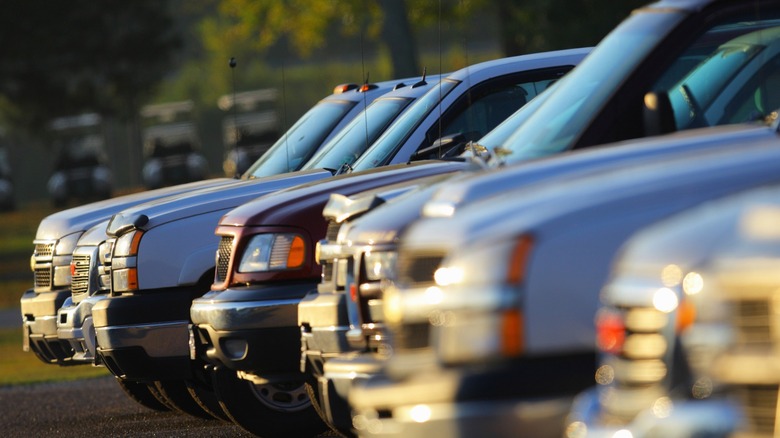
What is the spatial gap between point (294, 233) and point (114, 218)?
231 centimetres

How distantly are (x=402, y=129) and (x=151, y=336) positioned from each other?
1869 mm

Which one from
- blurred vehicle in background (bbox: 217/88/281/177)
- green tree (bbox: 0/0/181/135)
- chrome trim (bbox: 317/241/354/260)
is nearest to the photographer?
chrome trim (bbox: 317/241/354/260)

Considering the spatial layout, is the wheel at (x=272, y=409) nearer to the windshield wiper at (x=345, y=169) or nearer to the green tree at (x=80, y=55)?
the windshield wiper at (x=345, y=169)

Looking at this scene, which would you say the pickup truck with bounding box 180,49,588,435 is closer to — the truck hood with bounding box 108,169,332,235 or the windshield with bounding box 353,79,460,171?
the windshield with bounding box 353,79,460,171

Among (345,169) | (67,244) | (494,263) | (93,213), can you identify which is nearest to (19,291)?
(93,213)

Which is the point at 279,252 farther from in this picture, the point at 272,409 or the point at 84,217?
→ the point at 84,217

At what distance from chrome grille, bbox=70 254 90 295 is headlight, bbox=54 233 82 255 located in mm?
568

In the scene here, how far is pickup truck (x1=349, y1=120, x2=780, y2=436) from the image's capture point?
16.4ft

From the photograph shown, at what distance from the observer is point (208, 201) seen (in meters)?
10.1

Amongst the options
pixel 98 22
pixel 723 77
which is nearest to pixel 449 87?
pixel 723 77

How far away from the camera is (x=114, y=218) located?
34.5ft

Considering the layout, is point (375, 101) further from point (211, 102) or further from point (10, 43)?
point (211, 102)

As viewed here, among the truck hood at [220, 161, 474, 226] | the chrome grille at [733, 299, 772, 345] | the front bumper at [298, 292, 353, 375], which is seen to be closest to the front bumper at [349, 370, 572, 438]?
the chrome grille at [733, 299, 772, 345]

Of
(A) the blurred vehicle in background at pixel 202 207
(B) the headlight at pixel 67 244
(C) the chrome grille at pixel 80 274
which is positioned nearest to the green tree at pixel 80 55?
(B) the headlight at pixel 67 244
